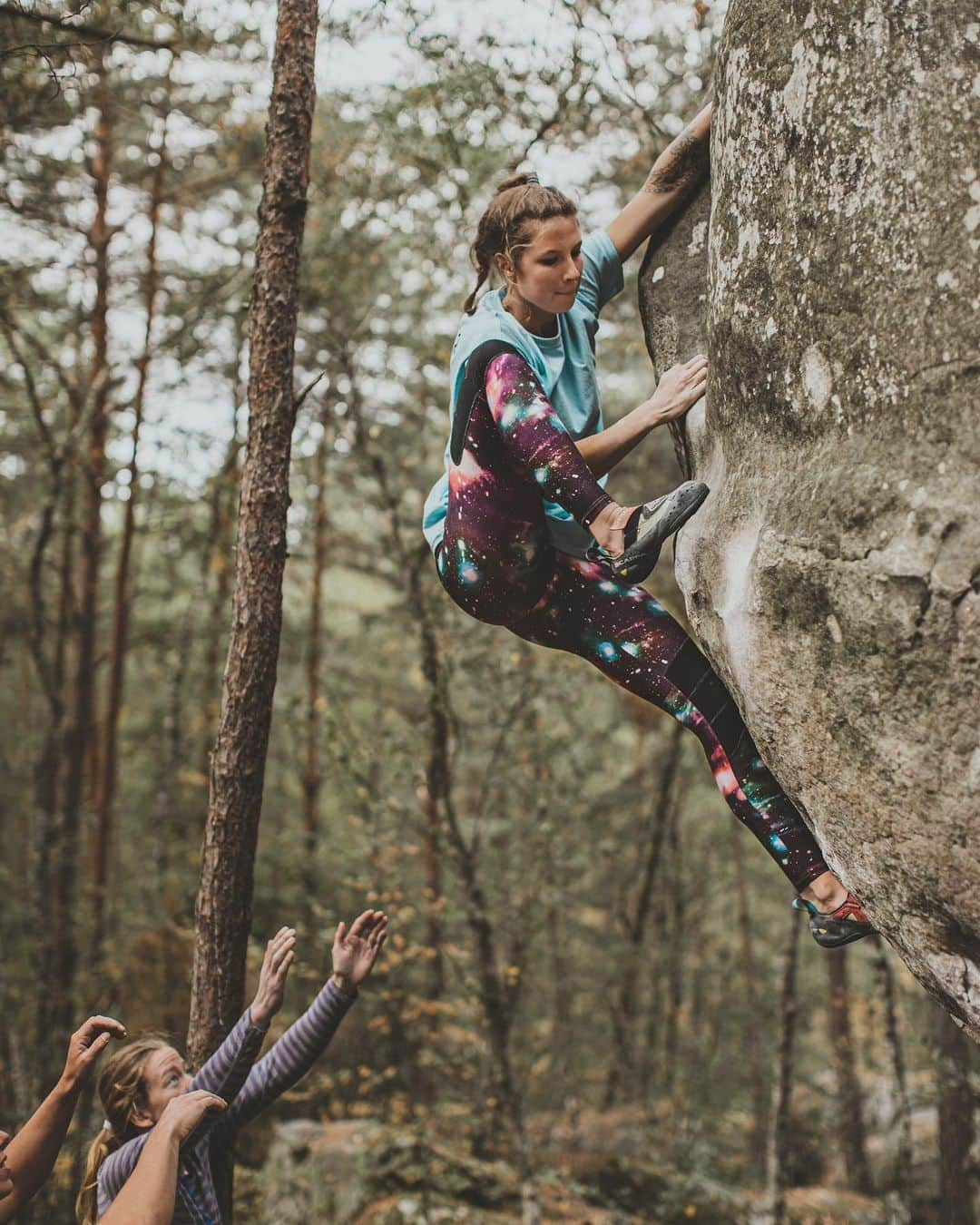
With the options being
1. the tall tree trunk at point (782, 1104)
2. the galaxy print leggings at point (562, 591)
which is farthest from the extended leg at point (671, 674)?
the tall tree trunk at point (782, 1104)

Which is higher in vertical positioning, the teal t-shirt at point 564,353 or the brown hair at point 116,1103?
the teal t-shirt at point 564,353

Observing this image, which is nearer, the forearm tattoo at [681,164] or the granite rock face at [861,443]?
the granite rock face at [861,443]

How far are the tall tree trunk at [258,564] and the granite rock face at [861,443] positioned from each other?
5.82ft

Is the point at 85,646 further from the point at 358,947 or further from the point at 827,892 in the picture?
the point at 827,892

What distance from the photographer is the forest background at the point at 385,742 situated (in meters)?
6.44

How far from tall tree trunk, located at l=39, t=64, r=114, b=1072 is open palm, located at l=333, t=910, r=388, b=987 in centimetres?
544

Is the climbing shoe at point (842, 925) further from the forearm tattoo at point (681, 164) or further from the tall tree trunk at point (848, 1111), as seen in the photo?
the tall tree trunk at point (848, 1111)

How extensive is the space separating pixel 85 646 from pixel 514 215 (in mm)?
7410

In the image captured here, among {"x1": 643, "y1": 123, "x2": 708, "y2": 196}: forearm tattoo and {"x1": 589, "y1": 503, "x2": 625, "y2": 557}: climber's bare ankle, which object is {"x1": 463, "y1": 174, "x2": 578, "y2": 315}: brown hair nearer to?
{"x1": 643, "y1": 123, "x2": 708, "y2": 196}: forearm tattoo

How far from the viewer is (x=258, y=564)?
3762 mm

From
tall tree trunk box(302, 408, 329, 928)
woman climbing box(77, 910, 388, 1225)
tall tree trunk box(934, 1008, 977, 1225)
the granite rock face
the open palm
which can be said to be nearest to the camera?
the granite rock face

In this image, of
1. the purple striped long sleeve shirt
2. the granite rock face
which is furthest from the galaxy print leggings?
the purple striped long sleeve shirt

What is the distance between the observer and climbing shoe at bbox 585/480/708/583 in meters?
2.58

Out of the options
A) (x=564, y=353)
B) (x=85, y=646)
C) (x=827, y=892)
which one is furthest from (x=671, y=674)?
(x=85, y=646)
